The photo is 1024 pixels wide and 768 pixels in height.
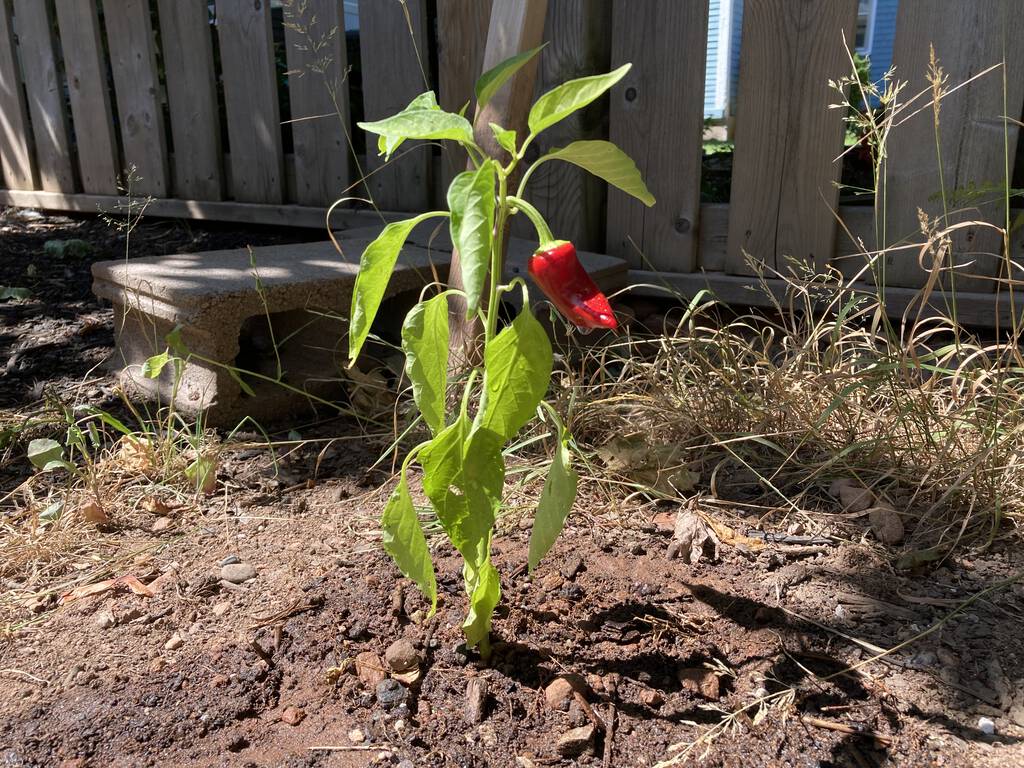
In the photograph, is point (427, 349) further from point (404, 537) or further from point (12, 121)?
point (12, 121)

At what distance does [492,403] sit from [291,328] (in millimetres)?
1829

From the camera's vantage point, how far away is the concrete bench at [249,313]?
2.53 m

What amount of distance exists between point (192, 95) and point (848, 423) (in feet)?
Answer: 11.6

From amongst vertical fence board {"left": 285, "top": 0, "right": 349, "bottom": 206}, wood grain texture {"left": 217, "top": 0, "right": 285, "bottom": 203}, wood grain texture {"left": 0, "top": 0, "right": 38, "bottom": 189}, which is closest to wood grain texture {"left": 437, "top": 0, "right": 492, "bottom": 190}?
vertical fence board {"left": 285, "top": 0, "right": 349, "bottom": 206}

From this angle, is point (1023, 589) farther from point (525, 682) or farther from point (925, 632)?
point (525, 682)

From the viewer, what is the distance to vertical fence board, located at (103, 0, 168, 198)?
4.43 m

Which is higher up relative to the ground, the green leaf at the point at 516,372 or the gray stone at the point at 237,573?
the green leaf at the point at 516,372

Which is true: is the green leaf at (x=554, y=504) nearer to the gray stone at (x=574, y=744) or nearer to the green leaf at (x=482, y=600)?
the green leaf at (x=482, y=600)

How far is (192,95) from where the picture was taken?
4.34 meters

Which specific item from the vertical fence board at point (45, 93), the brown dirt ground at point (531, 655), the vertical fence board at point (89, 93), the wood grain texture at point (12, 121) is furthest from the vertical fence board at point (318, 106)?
the brown dirt ground at point (531, 655)

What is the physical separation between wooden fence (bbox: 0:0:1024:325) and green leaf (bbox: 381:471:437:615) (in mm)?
1499

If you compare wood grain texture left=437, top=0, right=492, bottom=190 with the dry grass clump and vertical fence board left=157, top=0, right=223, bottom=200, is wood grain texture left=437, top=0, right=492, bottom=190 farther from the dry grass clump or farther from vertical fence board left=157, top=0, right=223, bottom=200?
vertical fence board left=157, top=0, right=223, bottom=200

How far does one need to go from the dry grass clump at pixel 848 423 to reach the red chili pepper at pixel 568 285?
2.96 ft

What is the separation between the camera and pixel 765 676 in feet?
5.01
